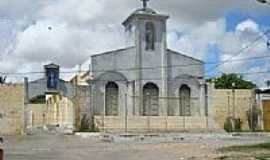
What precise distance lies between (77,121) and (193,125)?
10.8 meters

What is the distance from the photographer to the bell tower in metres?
54.5


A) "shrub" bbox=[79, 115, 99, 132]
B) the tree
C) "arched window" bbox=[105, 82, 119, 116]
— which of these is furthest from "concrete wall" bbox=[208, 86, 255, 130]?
the tree

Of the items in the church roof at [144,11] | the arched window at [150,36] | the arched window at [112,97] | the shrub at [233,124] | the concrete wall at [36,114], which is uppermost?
the church roof at [144,11]

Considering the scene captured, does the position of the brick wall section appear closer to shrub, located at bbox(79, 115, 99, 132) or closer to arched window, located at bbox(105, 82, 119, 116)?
shrub, located at bbox(79, 115, 99, 132)

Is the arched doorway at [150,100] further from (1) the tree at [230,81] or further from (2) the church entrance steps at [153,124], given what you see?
(1) the tree at [230,81]

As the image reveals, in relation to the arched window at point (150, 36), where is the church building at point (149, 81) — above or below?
below

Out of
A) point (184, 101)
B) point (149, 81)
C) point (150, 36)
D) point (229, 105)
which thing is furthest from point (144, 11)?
point (229, 105)

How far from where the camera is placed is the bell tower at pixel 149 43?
179 feet

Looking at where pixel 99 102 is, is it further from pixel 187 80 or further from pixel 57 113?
pixel 187 80

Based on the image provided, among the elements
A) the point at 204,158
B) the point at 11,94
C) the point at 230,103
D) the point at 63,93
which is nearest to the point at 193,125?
the point at 230,103

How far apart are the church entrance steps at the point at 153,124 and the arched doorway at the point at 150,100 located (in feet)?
7.27

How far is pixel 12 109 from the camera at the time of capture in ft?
139

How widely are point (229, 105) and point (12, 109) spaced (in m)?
20.5

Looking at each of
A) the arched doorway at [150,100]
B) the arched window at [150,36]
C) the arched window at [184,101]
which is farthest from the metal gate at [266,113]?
the arched window at [150,36]
